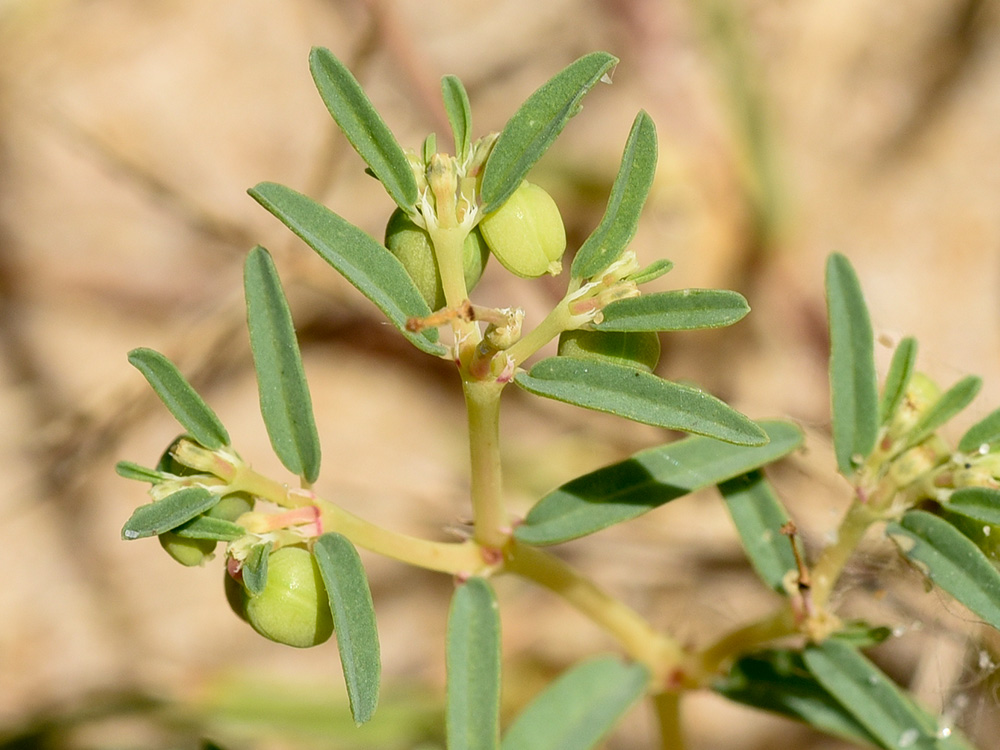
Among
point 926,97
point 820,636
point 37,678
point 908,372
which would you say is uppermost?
point 926,97

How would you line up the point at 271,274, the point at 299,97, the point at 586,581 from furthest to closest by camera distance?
the point at 299,97
the point at 586,581
the point at 271,274

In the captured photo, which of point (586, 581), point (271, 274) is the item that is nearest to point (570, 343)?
point (271, 274)

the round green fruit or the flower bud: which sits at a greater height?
the flower bud

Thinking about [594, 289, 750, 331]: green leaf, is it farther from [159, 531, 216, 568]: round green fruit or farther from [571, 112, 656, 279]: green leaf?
[159, 531, 216, 568]: round green fruit

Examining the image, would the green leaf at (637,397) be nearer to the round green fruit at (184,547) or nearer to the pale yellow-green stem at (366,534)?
the pale yellow-green stem at (366,534)

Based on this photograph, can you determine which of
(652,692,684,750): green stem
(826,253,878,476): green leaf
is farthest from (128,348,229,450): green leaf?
(652,692,684,750): green stem

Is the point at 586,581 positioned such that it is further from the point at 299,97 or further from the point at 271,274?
the point at 299,97
